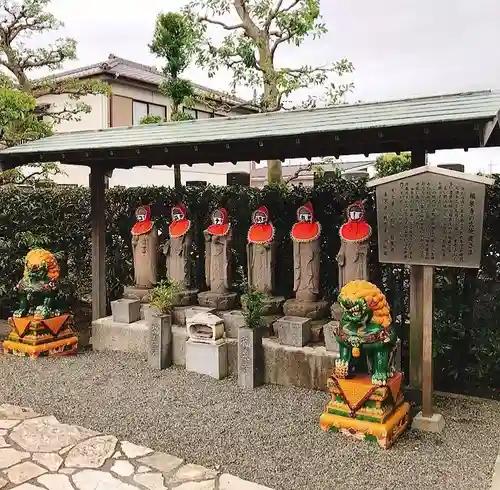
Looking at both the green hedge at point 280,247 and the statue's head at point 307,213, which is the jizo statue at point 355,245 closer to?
the green hedge at point 280,247

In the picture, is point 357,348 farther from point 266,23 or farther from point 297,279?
point 266,23

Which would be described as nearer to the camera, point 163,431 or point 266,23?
point 163,431

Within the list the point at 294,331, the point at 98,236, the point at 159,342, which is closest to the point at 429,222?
the point at 294,331

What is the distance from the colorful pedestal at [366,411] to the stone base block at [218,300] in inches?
105

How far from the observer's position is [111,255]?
355 inches

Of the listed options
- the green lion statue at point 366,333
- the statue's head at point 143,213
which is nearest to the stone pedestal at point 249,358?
the green lion statue at point 366,333

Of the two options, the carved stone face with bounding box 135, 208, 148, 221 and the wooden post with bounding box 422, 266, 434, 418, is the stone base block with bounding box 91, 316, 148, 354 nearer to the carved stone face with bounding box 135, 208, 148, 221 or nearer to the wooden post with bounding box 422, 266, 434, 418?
the carved stone face with bounding box 135, 208, 148, 221

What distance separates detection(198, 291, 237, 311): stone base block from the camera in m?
7.16

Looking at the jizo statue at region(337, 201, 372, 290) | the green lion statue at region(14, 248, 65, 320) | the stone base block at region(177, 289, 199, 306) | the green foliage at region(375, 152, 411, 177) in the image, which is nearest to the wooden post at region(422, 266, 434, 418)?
the jizo statue at region(337, 201, 372, 290)

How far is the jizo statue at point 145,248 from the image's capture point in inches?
311

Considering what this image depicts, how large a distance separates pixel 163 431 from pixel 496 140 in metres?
4.43

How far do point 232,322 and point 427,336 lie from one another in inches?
109

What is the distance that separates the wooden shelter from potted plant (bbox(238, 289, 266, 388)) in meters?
1.75

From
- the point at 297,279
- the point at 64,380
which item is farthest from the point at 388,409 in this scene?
the point at 64,380
